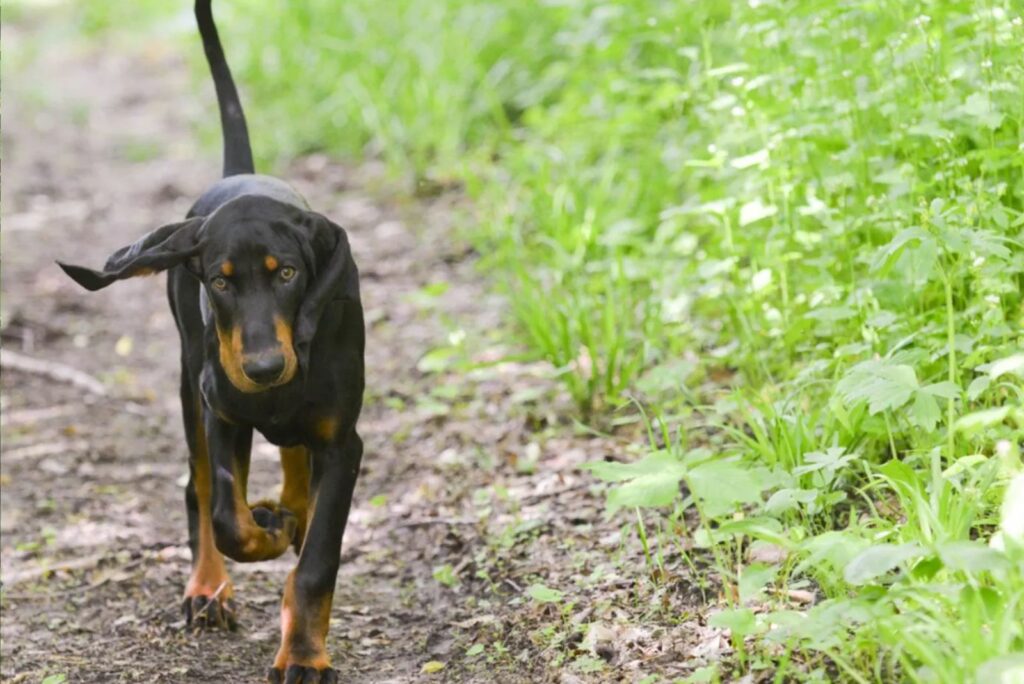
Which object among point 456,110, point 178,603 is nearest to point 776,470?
point 178,603

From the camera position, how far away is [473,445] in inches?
189

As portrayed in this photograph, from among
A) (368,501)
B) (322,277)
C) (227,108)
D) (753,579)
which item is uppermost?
(227,108)

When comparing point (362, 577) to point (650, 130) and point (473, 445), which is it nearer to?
point (473, 445)

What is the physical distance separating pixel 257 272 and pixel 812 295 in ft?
6.23

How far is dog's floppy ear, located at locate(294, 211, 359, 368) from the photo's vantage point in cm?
314

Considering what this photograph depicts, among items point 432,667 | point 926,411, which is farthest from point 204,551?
point 926,411

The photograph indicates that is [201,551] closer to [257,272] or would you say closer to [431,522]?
[431,522]

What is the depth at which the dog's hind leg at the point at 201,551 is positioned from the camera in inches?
146

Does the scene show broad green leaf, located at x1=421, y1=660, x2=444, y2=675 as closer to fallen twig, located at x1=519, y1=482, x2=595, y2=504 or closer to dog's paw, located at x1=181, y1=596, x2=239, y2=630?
dog's paw, located at x1=181, y1=596, x2=239, y2=630

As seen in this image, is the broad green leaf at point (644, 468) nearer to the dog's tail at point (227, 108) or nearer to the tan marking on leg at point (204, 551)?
the tan marking on leg at point (204, 551)

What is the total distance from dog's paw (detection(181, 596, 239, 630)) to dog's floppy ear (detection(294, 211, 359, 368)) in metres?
0.96

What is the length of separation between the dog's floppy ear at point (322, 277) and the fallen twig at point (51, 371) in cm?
278

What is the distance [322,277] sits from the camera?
321 centimetres

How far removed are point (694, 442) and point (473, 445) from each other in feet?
3.04
